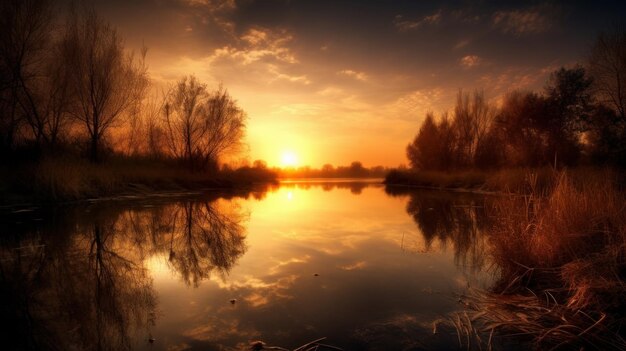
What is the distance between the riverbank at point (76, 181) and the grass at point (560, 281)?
43.8 ft

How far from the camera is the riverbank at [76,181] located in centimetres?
1002

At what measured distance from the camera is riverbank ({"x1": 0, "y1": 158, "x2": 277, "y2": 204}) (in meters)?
10.0

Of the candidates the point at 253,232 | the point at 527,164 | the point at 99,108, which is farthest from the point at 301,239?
the point at 527,164

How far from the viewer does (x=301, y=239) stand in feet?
22.4

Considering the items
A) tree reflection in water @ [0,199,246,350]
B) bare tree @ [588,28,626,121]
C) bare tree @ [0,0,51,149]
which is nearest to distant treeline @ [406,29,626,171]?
bare tree @ [588,28,626,121]

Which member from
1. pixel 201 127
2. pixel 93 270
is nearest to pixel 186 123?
pixel 201 127

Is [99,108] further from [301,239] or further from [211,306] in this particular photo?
[211,306]

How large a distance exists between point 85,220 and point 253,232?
15.0ft

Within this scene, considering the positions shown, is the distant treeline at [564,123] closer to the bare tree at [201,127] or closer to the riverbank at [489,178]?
the riverbank at [489,178]

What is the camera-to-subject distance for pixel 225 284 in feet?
12.7

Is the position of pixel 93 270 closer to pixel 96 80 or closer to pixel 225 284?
pixel 225 284

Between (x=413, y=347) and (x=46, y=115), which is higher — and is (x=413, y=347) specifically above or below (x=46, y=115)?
below

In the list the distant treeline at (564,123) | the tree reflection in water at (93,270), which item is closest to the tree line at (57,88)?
the tree reflection in water at (93,270)

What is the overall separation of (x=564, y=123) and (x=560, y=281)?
26.0 meters
